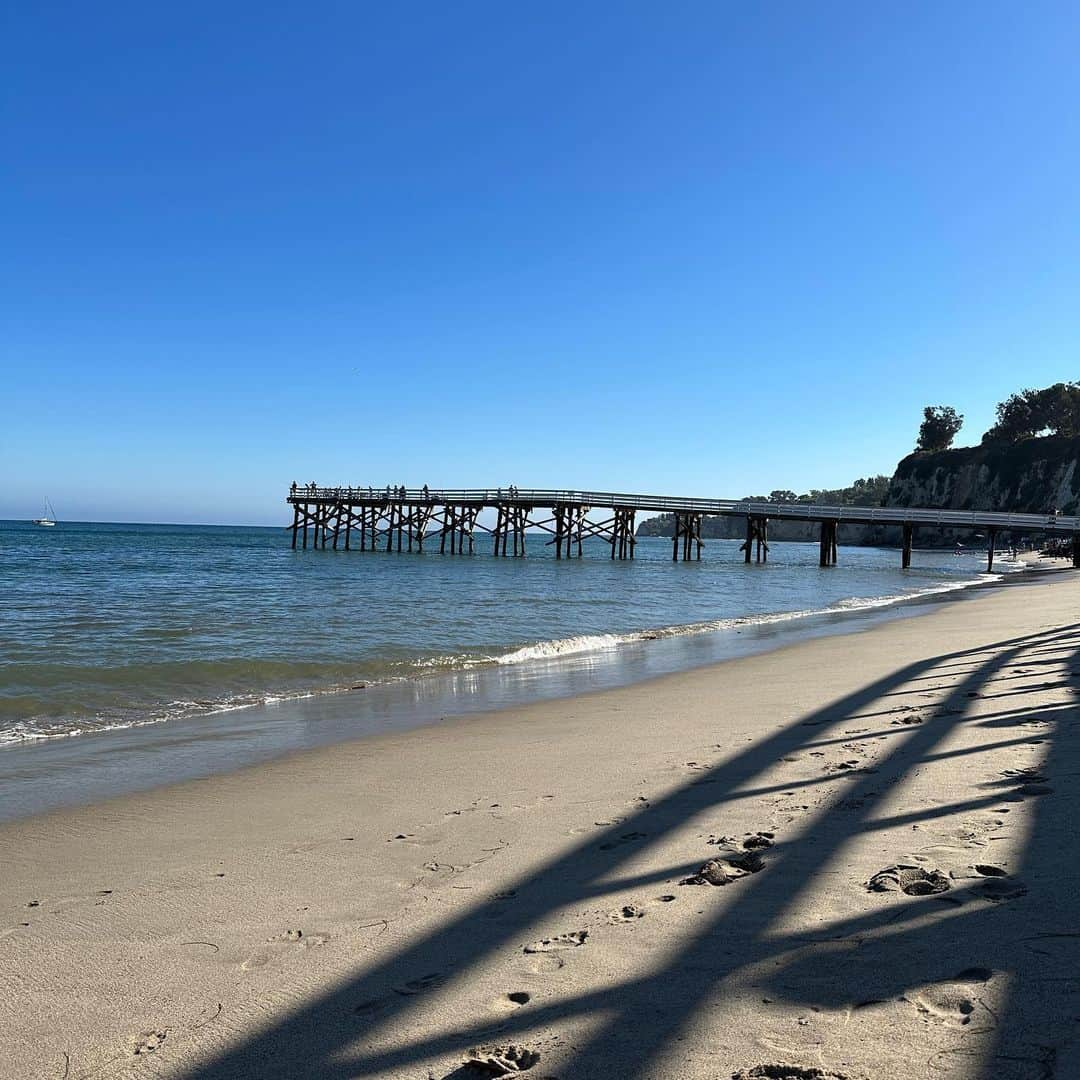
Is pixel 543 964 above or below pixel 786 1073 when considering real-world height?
below

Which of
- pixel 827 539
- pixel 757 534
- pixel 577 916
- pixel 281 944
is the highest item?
pixel 757 534

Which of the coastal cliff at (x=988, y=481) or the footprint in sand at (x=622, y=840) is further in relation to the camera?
the coastal cliff at (x=988, y=481)

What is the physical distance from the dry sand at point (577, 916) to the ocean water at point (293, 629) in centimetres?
386

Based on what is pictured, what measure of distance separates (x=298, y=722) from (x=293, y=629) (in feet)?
22.1

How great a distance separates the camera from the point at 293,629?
14.1 metres

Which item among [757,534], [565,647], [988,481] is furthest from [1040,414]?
[565,647]

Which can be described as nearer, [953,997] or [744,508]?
[953,997]

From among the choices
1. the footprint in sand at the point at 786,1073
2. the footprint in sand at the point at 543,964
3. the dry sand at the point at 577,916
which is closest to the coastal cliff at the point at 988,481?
the dry sand at the point at 577,916

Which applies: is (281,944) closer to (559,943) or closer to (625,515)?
(559,943)

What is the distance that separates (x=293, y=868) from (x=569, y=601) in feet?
58.5

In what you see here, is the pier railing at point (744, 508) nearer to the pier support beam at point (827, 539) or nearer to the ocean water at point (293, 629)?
the pier support beam at point (827, 539)

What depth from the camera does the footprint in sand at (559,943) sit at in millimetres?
2590

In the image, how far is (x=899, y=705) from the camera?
6.61m

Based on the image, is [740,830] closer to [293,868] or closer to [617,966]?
[617,966]
